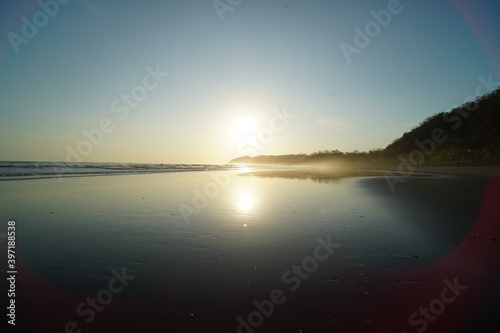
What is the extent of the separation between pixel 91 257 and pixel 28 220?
619 centimetres

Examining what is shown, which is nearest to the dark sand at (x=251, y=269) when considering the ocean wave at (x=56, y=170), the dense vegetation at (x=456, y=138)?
the ocean wave at (x=56, y=170)

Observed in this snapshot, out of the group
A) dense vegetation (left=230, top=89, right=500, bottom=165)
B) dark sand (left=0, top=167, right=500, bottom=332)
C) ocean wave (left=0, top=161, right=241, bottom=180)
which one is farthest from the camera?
dense vegetation (left=230, top=89, right=500, bottom=165)

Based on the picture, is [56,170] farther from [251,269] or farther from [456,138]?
[456,138]

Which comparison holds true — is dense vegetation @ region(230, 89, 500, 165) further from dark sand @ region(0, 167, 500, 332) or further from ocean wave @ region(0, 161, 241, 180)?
ocean wave @ region(0, 161, 241, 180)

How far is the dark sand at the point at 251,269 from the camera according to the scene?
4.53 meters

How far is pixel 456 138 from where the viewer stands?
3086 inches

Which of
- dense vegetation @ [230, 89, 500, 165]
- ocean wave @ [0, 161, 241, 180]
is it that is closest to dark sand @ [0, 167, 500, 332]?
ocean wave @ [0, 161, 241, 180]

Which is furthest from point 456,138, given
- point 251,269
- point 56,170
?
point 56,170

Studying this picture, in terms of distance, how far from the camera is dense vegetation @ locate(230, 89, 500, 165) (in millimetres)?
63875

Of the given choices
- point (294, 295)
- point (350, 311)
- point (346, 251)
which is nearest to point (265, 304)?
point (294, 295)

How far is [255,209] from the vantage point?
14758mm

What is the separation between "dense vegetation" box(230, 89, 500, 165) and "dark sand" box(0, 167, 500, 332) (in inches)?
2458

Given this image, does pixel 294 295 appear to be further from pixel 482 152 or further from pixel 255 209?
pixel 482 152

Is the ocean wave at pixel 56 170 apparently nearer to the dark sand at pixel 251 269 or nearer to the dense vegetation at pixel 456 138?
the dark sand at pixel 251 269
